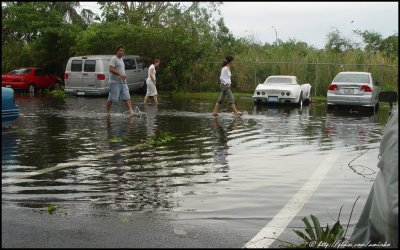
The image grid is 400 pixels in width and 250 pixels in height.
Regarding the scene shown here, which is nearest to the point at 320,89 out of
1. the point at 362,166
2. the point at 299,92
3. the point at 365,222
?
the point at 299,92

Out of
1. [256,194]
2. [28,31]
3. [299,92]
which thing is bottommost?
[256,194]

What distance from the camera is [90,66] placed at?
2312cm

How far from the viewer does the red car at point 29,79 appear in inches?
1018

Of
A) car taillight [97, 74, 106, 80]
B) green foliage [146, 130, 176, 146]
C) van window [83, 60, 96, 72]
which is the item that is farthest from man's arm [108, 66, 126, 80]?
van window [83, 60, 96, 72]

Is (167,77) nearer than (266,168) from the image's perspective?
No

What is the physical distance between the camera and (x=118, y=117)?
14289 millimetres

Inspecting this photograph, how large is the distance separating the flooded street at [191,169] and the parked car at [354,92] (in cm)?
464

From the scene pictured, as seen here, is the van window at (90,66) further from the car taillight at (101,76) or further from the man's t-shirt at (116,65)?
the man's t-shirt at (116,65)

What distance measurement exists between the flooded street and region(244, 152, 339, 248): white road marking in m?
0.07

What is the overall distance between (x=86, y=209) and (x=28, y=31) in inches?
606

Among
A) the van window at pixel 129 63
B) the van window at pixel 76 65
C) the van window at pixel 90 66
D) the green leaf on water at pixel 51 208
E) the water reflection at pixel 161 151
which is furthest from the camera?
the van window at pixel 129 63

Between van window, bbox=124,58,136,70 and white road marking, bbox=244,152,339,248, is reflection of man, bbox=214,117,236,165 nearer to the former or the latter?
white road marking, bbox=244,152,339,248

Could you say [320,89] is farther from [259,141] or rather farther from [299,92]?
[259,141]

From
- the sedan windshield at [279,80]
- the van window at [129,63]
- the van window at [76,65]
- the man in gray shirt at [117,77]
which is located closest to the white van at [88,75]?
the van window at [76,65]
